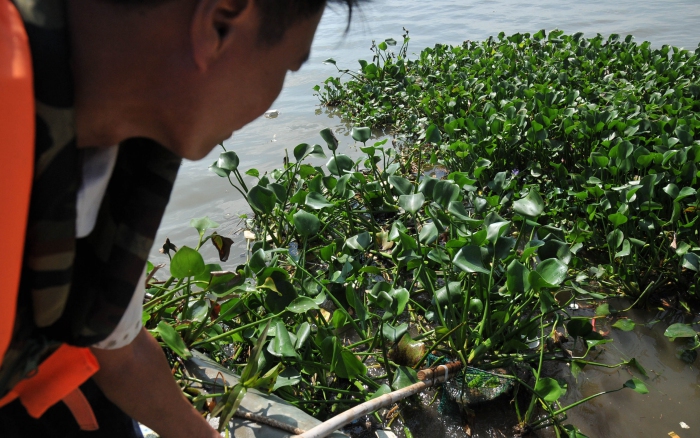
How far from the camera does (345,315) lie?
54.6 inches

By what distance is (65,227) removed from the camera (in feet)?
1.81

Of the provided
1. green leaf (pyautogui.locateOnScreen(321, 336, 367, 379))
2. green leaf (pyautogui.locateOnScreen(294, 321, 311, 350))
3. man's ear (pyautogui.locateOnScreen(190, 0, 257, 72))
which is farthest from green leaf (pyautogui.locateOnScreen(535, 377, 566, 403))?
man's ear (pyautogui.locateOnScreen(190, 0, 257, 72))

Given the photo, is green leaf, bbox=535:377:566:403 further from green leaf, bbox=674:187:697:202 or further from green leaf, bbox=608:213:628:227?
green leaf, bbox=674:187:697:202

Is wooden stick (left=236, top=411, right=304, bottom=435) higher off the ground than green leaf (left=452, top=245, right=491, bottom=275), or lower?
lower

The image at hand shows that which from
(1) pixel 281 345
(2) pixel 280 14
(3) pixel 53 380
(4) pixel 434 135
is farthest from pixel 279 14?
(4) pixel 434 135

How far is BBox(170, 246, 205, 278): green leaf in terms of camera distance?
1256mm

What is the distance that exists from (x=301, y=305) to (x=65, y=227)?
32.9 inches

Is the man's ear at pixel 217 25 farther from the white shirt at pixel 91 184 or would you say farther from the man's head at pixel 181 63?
the white shirt at pixel 91 184

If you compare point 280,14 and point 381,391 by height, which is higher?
point 280,14

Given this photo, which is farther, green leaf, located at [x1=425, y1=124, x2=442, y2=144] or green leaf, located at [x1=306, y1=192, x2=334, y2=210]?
green leaf, located at [x1=425, y1=124, x2=442, y2=144]

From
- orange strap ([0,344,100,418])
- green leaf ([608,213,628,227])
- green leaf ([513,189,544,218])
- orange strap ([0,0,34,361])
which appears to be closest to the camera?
orange strap ([0,0,34,361])

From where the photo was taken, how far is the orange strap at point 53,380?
744 millimetres

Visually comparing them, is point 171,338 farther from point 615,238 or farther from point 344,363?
point 615,238

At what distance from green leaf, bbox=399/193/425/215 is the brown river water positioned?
495mm
